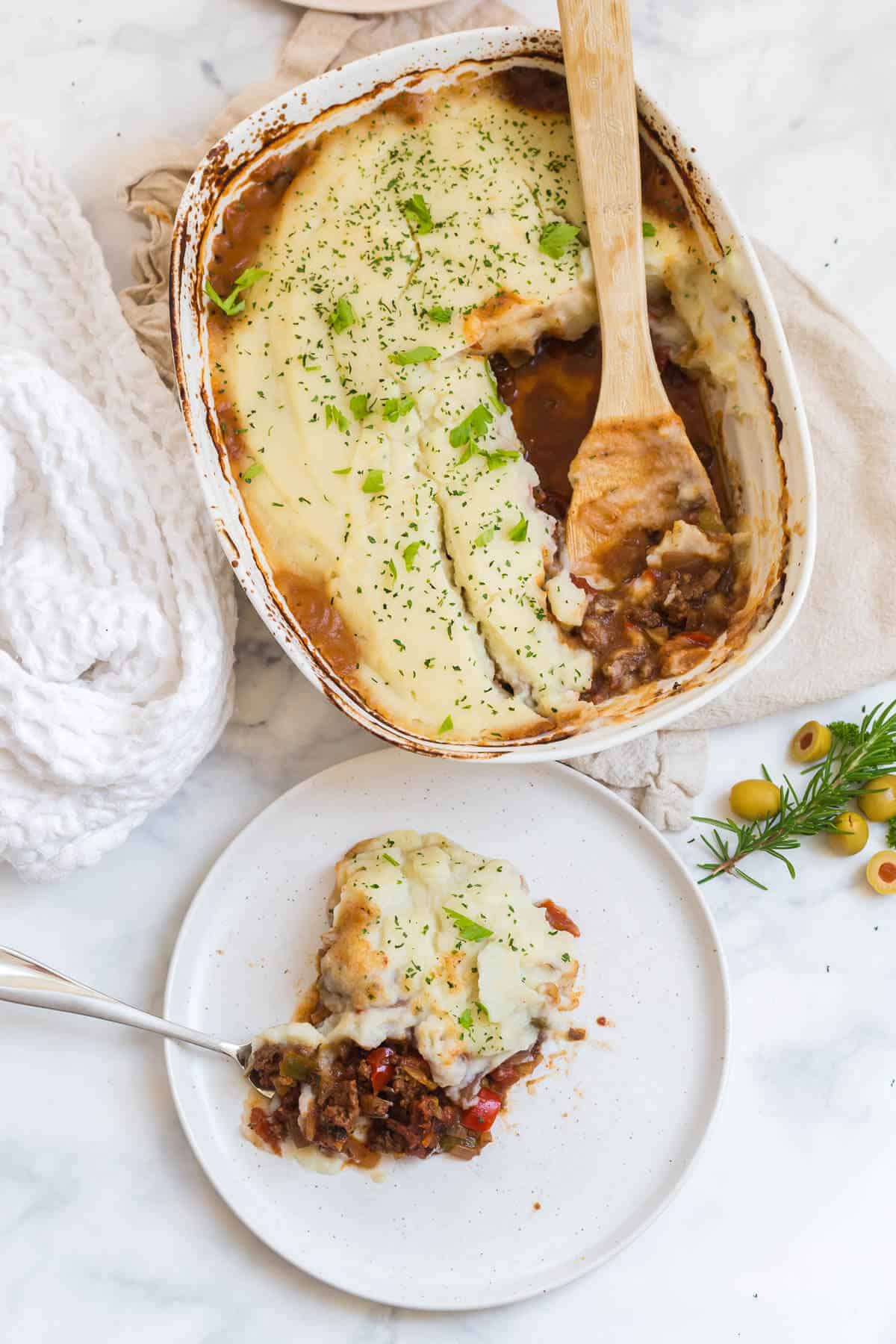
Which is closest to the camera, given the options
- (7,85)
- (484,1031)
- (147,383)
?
(484,1031)

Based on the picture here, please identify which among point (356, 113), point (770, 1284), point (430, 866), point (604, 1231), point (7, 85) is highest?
point (7, 85)

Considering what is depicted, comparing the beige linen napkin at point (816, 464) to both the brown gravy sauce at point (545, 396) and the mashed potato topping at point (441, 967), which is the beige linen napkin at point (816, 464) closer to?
the brown gravy sauce at point (545, 396)

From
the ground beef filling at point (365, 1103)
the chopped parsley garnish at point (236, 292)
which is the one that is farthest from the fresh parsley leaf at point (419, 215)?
the ground beef filling at point (365, 1103)

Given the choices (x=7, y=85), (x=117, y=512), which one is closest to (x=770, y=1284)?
(x=117, y=512)

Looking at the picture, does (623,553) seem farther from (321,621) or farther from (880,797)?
(880,797)

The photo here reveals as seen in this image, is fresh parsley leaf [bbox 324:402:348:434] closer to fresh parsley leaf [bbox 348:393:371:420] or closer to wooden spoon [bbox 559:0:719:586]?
fresh parsley leaf [bbox 348:393:371:420]

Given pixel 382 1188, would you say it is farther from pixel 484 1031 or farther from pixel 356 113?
pixel 356 113
